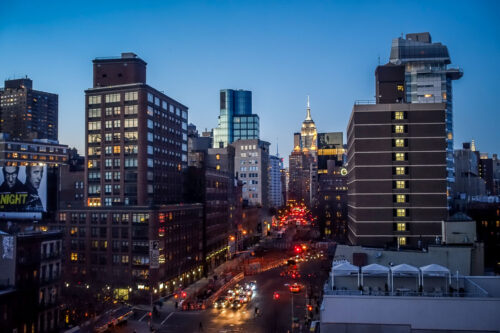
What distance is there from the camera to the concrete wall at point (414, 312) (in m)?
42.2

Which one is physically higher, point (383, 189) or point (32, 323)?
point (383, 189)

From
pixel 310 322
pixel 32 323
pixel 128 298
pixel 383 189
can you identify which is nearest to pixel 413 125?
pixel 383 189

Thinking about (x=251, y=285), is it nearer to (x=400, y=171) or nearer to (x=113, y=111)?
(x=400, y=171)

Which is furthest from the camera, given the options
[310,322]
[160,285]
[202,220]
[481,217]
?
[481,217]

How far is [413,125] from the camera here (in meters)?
80.3

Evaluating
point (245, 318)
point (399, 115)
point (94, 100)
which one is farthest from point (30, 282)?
point (399, 115)

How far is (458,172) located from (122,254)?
146064 millimetres

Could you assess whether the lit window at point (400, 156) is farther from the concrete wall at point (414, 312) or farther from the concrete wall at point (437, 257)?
the concrete wall at point (414, 312)

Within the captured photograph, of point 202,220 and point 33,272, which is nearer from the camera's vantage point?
point 33,272

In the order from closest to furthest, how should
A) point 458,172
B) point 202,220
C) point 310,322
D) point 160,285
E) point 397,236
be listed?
point 310,322 → point 397,236 → point 160,285 → point 202,220 → point 458,172

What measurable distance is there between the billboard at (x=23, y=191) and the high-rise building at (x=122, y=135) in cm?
1165

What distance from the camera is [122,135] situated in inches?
3807

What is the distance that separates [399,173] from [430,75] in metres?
68.7

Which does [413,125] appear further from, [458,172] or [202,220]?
[458,172]
